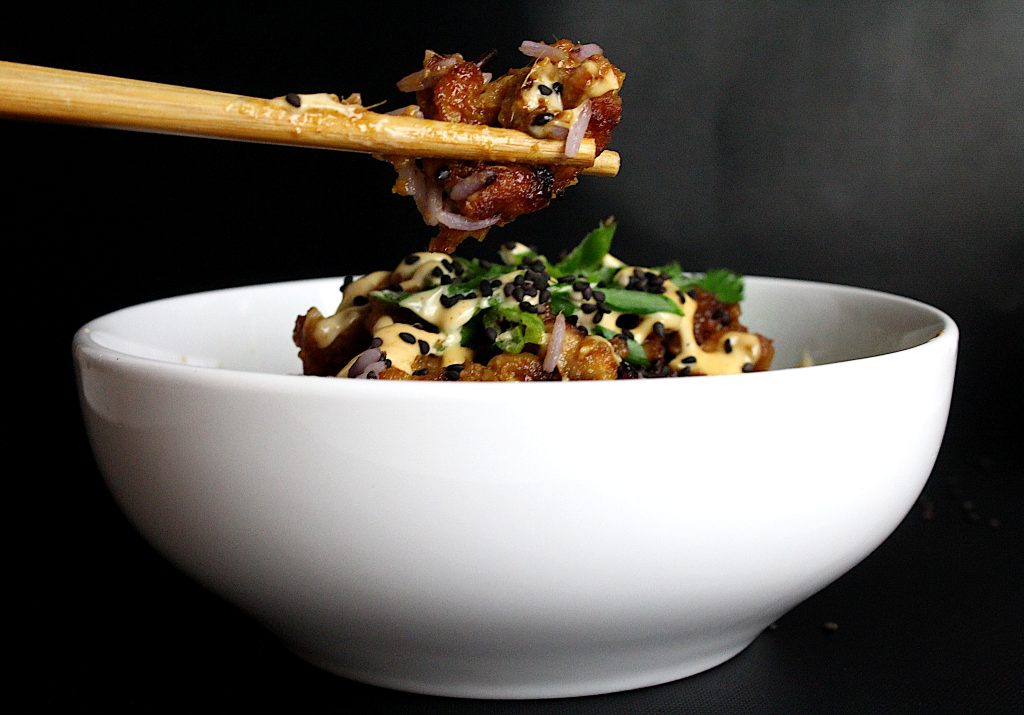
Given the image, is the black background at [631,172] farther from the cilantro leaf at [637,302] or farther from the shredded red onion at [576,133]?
the shredded red onion at [576,133]

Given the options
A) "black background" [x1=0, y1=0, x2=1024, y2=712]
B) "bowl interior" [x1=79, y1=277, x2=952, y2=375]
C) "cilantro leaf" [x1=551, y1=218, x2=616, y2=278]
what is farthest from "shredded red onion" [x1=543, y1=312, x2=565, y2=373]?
A: "black background" [x1=0, y1=0, x2=1024, y2=712]

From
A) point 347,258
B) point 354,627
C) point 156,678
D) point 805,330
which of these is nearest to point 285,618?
point 354,627

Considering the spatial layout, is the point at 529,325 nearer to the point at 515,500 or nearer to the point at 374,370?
the point at 374,370

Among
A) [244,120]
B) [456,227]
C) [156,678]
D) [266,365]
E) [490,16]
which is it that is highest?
[490,16]

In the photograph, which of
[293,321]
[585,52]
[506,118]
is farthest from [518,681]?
[293,321]

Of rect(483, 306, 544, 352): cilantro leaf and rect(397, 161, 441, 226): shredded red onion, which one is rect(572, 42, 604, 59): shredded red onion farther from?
rect(483, 306, 544, 352): cilantro leaf

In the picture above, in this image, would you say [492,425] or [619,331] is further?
[619,331]

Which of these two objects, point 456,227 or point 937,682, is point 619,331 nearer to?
point 456,227
